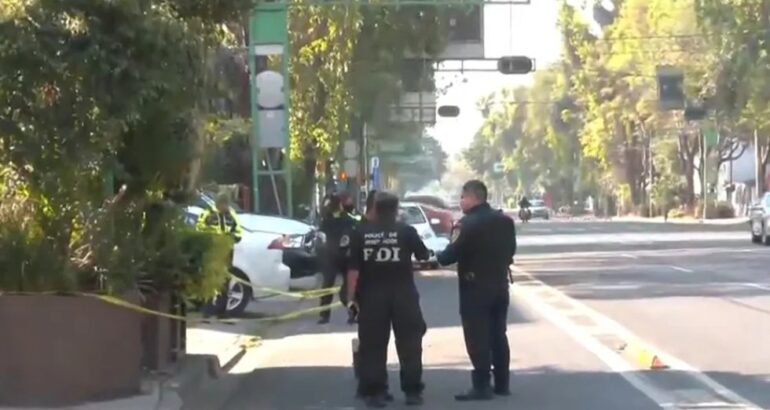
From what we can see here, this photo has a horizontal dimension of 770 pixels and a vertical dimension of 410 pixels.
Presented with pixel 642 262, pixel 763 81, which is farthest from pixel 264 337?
pixel 763 81

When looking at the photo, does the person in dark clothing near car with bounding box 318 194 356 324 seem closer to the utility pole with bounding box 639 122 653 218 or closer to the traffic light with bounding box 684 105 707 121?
the traffic light with bounding box 684 105 707 121

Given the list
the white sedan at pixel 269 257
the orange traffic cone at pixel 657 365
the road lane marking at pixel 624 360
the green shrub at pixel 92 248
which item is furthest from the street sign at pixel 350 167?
the green shrub at pixel 92 248

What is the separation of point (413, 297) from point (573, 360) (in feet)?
12.1

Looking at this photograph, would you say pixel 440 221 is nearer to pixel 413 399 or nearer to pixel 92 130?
pixel 413 399

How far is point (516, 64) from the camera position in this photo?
45.9 m

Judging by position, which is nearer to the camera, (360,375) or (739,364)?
(360,375)

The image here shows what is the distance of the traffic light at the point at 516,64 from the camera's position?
150 feet

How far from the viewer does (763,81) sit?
54.4m

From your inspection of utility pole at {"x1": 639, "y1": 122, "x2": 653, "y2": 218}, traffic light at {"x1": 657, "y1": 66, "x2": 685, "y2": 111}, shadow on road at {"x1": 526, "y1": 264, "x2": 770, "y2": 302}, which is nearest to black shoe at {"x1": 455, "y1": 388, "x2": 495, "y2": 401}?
shadow on road at {"x1": 526, "y1": 264, "x2": 770, "y2": 302}

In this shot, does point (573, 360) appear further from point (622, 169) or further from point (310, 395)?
point (622, 169)

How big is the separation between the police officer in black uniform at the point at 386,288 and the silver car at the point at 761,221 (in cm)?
3060

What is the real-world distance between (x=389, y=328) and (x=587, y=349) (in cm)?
460

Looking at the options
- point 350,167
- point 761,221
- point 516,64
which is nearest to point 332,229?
point 761,221

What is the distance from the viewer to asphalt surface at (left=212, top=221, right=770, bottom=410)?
1279 centimetres
